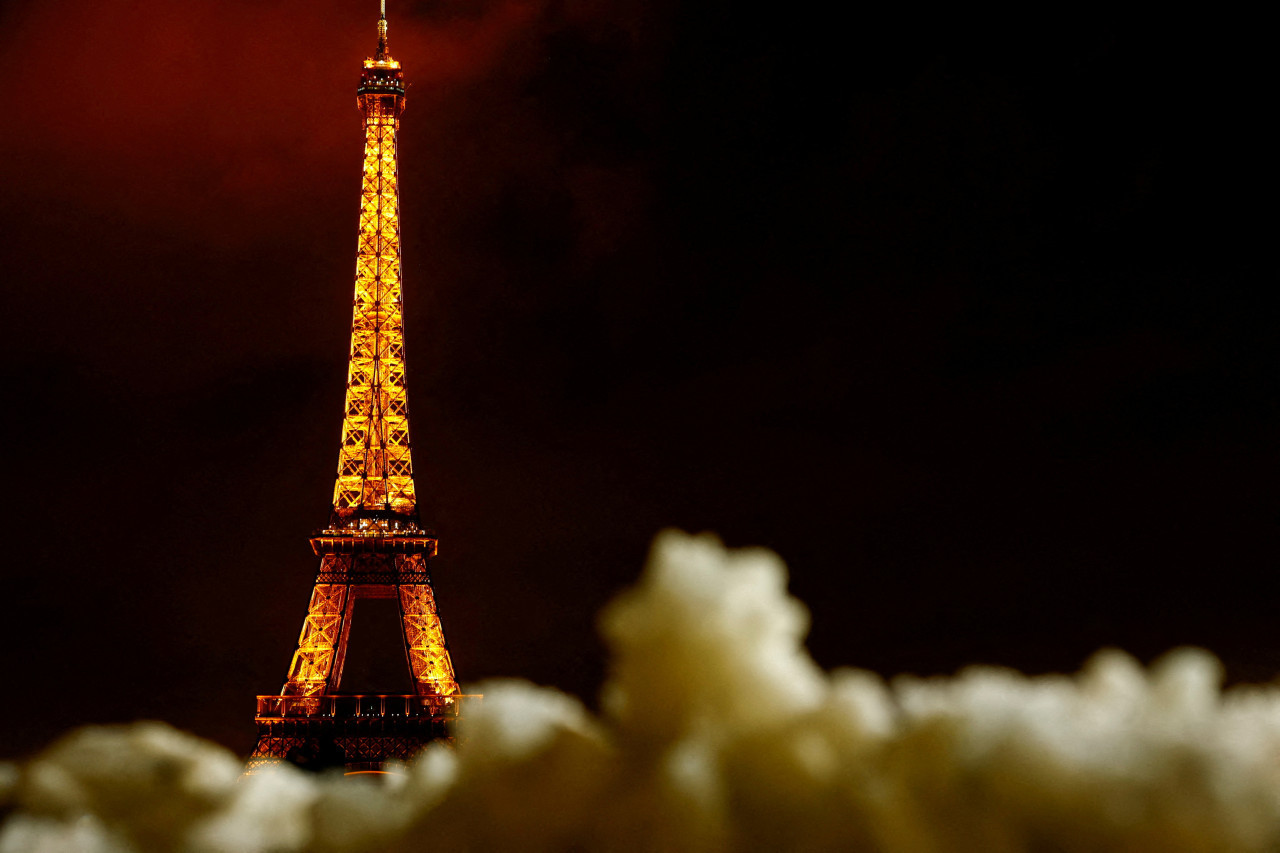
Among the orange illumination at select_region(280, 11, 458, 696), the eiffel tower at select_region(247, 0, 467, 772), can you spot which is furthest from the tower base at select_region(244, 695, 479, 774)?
the orange illumination at select_region(280, 11, 458, 696)

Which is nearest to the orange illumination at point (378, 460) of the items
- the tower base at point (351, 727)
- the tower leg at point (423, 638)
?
the tower leg at point (423, 638)

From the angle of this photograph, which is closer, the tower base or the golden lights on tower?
the tower base

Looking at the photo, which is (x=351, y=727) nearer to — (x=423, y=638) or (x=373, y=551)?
(x=423, y=638)

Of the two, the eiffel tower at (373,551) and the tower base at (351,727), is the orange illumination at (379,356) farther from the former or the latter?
the tower base at (351,727)

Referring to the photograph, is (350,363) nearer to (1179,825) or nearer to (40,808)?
(40,808)

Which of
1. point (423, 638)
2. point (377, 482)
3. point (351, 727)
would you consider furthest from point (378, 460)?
point (351, 727)

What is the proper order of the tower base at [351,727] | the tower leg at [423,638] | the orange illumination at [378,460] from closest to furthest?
1. the tower base at [351,727]
2. the tower leg at [423,638]
3. the orange illumination at [378,460]

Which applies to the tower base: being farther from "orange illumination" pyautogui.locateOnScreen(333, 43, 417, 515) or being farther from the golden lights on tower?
"orange illumination" pyautogui.locateOnScreen(333, 43, 417, 515)

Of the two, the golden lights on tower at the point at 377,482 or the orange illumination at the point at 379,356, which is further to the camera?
the orange illumination at the point at 379,356
